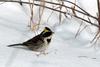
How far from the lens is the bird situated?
15.1ft

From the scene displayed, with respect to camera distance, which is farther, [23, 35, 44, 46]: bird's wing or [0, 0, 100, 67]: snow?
[23, 35, 44, 46]: bird's wing

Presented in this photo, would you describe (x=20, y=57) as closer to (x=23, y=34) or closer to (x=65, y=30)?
(x=23, y=34)

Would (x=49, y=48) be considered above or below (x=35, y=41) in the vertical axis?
below

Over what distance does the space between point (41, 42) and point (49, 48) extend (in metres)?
0.21

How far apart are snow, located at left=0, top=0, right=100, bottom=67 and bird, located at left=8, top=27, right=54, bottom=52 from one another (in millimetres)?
109

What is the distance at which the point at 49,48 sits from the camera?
484cm

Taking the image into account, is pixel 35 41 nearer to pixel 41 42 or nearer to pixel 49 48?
pixel 41 42

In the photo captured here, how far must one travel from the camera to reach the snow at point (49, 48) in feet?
13.2

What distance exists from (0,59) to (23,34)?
4.59ft

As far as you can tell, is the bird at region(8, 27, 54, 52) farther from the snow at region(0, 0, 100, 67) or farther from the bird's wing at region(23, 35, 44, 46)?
the snow at region(0, 0, 100, 67)

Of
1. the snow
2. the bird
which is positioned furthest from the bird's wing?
the snow

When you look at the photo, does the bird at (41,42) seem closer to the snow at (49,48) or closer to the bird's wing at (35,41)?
the bird's wing at (35,41)

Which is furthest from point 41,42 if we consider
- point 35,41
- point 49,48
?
point 49,48

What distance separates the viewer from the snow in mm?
4012
